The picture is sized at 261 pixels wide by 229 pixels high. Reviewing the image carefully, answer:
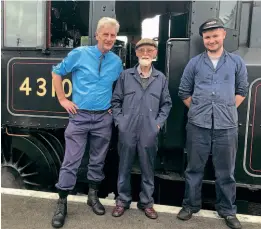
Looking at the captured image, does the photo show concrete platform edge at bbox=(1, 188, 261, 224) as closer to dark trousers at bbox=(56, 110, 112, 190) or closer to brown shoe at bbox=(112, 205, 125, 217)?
brown shoe at bbox=(112, 205, 125, 217)

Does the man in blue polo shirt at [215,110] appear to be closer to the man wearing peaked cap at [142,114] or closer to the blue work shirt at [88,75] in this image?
the man wearing peaked cap at [142,114]

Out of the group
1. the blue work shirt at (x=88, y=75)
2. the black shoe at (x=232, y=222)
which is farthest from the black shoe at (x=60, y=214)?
the black shoe at (x=232, y=222)

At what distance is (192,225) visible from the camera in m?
2.45

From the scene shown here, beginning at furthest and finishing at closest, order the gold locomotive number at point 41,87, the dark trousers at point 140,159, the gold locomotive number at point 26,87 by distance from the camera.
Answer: the gold locomotive number at point 26,87 → the gold locomotive number at point 41,87 → the dark trousers at point 140,159

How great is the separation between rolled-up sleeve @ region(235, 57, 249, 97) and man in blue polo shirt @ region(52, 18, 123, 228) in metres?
0.94

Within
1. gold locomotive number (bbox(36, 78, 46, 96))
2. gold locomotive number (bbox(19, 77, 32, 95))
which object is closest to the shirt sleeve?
gold locomotive number (bbox(36, 78, 46, 96))

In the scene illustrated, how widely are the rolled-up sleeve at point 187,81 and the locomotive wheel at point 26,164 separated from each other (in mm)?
1577

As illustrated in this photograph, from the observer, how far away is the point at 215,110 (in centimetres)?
235

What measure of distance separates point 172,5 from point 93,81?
1.74 m

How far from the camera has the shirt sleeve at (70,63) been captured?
96.7 inches

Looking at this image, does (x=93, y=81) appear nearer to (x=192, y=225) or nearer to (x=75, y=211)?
(x=75, y=211)

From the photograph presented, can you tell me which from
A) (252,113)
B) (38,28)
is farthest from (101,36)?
(252,113)

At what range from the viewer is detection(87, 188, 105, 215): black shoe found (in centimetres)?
256

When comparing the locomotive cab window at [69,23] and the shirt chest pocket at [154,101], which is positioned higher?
the locomotive cab window at [69,23]
